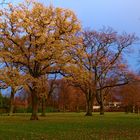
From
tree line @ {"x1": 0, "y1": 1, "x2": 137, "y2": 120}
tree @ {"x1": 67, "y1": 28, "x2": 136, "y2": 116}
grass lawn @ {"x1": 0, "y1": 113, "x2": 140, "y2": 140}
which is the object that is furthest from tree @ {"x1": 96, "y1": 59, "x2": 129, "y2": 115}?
grass lawn @ {"x1": 0, "y1": 113, "x2": 140, "y2": 140}

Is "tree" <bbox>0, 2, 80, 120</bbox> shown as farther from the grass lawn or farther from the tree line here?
the grass lawn

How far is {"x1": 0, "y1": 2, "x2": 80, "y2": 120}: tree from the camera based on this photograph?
51281 millimetres

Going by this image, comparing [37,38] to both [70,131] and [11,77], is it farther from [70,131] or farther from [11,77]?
[70,131]

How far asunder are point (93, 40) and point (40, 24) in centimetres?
2642

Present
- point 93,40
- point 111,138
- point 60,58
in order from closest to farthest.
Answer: point 111,138 → point 60,58 → point 93,40

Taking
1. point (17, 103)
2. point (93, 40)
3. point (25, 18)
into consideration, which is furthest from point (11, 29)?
point (17, 103)

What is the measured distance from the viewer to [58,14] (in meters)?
52.4

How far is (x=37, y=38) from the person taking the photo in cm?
5194

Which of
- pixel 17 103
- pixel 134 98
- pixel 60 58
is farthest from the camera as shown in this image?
pixel 17 103

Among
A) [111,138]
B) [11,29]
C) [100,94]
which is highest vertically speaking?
[11,29]

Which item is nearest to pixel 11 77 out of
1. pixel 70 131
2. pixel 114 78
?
pixel 70 131

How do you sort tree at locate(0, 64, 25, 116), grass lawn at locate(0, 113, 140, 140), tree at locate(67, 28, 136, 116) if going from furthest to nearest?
tree at locate(67, 28, 136, 116) < tree at locate(0, 64, 25, 116) < grass lawn at locate(0, 113, 140, 140)

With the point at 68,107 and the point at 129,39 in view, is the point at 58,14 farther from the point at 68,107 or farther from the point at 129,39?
the point at 68,107

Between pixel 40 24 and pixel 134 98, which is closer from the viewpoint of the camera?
pixel 40 24
